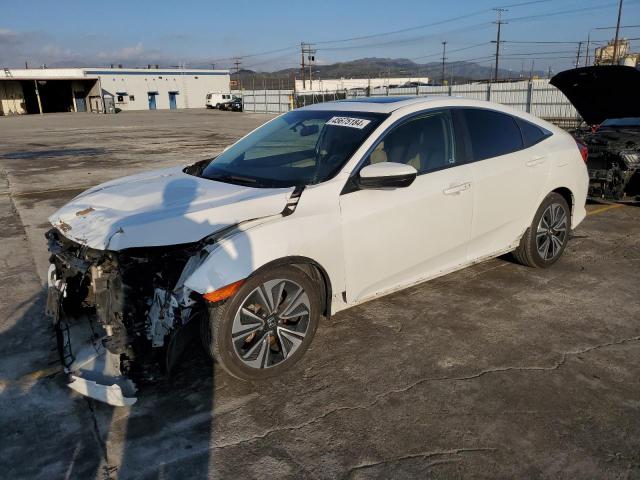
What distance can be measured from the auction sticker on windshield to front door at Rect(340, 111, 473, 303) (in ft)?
0.69

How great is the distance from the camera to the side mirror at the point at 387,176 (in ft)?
11.3

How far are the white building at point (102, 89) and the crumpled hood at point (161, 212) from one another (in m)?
57.1

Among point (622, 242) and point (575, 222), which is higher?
point (575, 222)

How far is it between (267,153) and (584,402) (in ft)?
9.63

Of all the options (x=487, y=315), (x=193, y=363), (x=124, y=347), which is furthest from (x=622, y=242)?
(x=124, y=347)

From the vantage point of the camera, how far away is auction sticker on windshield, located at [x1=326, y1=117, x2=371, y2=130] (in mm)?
3911

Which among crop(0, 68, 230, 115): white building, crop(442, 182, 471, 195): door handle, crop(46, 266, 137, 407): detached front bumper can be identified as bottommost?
crop(46, 266, 137, 407): detached front bumper

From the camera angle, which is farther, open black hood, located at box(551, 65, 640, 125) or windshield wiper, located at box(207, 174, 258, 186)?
open black hood, located at box(551, 65, 640, 125)

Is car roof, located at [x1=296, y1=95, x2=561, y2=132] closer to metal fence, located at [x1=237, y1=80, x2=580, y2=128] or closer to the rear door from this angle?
the rear door

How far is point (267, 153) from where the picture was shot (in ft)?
14.3

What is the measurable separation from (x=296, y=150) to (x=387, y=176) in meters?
1.03

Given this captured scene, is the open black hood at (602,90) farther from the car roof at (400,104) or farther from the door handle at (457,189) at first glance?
the door handle at (457,189)

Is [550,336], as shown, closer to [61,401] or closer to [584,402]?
[584,402]

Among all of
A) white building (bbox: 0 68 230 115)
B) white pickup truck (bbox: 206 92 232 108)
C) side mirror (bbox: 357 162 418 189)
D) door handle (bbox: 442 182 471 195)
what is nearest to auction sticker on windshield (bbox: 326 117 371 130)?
side mirror (bbox: 357 162 418 189)
